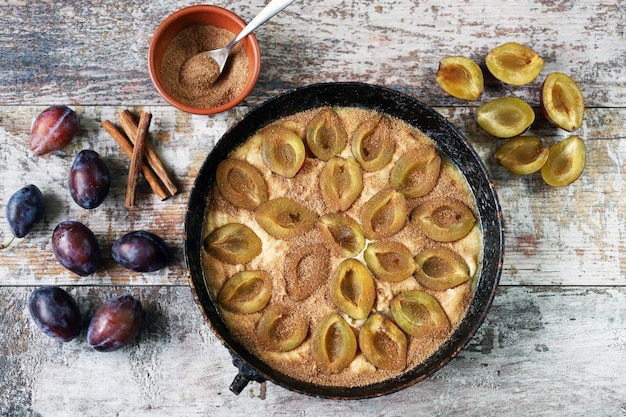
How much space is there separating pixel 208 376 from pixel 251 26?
3.29ft

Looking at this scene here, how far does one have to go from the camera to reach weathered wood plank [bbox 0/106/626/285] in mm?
1757

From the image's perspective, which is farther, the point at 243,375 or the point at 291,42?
the point at 291,42

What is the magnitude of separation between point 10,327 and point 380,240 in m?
1.12

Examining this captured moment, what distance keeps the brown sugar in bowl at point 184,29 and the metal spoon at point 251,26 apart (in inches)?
0.8

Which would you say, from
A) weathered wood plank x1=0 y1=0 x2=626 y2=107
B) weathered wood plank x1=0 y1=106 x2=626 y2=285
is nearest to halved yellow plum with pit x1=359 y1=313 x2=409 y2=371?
weathered wood plank x1=0 y1=106 x2=626 y2=285

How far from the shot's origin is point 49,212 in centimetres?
176

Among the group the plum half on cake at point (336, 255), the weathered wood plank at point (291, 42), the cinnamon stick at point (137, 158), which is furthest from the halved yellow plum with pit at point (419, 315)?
the cinnamon stick at point (137, 158)

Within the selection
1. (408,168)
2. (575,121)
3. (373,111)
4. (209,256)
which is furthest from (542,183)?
(209,256)

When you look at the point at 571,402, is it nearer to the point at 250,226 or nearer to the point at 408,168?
the point at 408,168

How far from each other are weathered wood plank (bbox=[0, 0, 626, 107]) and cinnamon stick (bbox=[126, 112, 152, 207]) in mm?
93

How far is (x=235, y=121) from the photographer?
1.76 meters

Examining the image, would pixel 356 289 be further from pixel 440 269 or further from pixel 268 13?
pixel 268 13

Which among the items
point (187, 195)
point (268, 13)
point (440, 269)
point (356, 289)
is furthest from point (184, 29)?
point (440, 269)

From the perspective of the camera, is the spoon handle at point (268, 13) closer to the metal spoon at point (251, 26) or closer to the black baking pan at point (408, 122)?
the metal spoon at point (251, 26)
